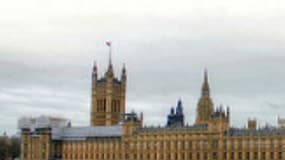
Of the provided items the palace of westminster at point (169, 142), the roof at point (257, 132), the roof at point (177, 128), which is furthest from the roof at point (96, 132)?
the roof at point (257, 132)

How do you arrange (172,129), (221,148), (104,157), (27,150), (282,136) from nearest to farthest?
(282,136) < (221,148) < (172,129) < (104,157) < (27,150)

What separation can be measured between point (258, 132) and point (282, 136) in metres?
6.83

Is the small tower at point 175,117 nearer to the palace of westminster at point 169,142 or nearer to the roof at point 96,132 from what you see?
the palace of westminster at point 169,142

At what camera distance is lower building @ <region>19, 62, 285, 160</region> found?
15500cm

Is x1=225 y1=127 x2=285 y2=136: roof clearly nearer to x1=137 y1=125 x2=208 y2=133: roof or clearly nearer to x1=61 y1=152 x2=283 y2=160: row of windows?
x1=61 y1=152 x2=283 y2=160: row of windows

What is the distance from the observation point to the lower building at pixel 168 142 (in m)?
155

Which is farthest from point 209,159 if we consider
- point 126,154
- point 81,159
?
point 81,159

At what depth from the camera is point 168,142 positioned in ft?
563

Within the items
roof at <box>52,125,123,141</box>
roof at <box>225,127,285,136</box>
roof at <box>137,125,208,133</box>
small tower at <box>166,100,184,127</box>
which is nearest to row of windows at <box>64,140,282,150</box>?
roof at <box>225,127,285,136</box>

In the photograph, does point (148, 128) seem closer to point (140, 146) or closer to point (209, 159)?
point (140, 146)

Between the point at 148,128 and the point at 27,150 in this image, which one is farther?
the point at 27,150

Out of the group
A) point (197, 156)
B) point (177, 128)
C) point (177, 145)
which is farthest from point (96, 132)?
point (197, 156)

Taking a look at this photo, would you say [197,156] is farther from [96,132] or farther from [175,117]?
[96,132]

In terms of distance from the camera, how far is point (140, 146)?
178250 mm
